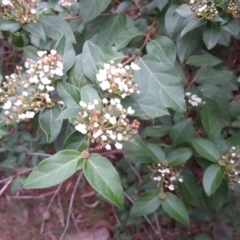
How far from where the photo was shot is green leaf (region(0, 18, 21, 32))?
4.46 feet

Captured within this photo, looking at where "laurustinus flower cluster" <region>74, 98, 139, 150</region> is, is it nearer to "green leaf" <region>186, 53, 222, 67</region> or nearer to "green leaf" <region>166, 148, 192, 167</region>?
"green leaf" <region>166, 148, 192, 167</region>

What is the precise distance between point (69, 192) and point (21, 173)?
0.67 m

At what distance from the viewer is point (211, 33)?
1349 millimetres

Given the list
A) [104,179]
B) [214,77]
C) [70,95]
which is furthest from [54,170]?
[214,77]

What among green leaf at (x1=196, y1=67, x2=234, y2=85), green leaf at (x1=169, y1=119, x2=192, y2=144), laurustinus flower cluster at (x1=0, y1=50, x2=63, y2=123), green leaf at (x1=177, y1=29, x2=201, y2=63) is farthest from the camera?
green leaf at (x1=196, y1=67, x2=234, y2=85)

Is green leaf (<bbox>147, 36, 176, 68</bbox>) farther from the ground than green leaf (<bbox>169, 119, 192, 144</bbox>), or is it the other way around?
green leaf (<bbox>147, 36, 176, 68</bbox>)

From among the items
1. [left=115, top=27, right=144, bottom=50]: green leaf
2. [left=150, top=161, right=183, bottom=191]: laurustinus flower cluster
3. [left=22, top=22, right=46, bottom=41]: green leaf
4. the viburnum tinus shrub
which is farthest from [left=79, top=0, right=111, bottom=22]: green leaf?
[left=150, top=161, right=183, bottom=191]: laurustinus flower cluster

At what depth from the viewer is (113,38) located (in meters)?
1.68

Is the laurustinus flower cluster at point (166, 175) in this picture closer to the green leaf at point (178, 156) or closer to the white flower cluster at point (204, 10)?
the green leaf at point (178, 156)

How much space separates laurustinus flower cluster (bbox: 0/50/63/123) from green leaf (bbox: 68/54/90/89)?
8 cm

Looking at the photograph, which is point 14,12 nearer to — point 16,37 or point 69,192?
point 16,37

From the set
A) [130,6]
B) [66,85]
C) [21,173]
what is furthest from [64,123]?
[21,173]

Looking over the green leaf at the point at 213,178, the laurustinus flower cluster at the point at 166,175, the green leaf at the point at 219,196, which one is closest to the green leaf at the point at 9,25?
the laurustinus flower cluster at the point at 166,175

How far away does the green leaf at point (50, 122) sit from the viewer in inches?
44.8
